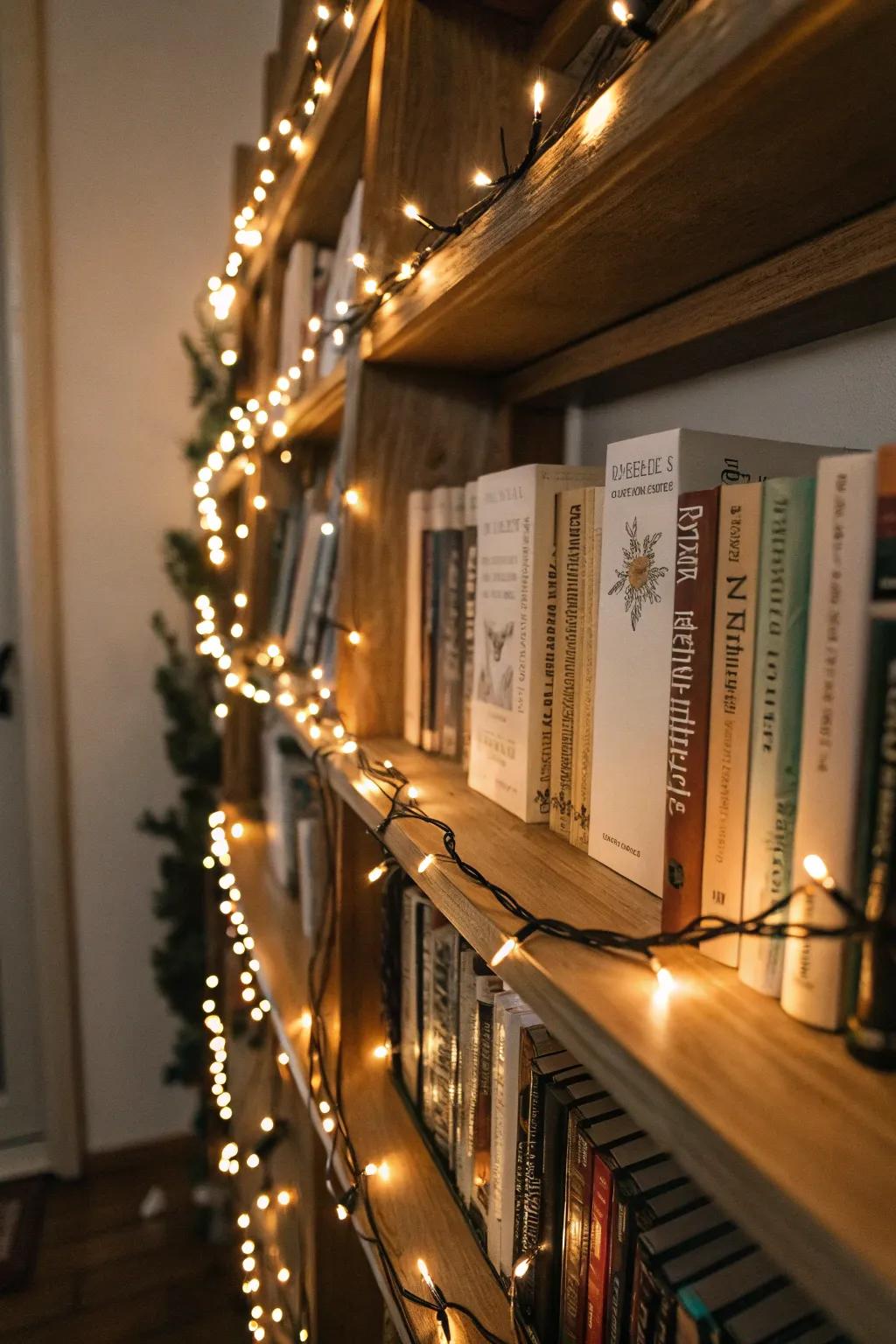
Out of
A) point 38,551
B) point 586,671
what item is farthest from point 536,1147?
point 38,551

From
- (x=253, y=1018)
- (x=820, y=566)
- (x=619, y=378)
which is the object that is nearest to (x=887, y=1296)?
(x=820, y=566)

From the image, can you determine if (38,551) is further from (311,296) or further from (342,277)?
(342,277)

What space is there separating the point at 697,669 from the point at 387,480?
514 mm

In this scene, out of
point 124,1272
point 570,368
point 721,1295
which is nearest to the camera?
point 721,1295

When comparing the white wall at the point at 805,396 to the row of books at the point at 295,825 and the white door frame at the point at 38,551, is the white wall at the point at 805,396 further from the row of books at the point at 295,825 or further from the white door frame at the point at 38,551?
the white door frame at the point at 38,551

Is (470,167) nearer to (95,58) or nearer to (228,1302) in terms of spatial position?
(95,58)

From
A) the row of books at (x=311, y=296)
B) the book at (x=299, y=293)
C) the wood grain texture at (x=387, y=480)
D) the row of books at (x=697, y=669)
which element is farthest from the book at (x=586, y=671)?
the book at (x=299, y=293)

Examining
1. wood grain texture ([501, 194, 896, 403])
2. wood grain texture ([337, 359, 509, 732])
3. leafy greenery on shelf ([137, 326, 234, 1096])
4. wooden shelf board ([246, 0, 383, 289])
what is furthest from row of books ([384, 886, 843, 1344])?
leafy greenery on shelf ([137, 326, 234, 1096])

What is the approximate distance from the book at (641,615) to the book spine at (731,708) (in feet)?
0.15

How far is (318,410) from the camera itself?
3.34ft

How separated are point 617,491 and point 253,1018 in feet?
4.08

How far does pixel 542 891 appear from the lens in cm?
52

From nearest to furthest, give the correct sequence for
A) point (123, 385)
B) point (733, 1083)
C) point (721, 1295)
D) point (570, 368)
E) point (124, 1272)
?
point (733, 1083), point (721, 1295), point (570, 368), point (124, 1272), point (123, 385)

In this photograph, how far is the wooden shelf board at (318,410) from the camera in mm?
911
